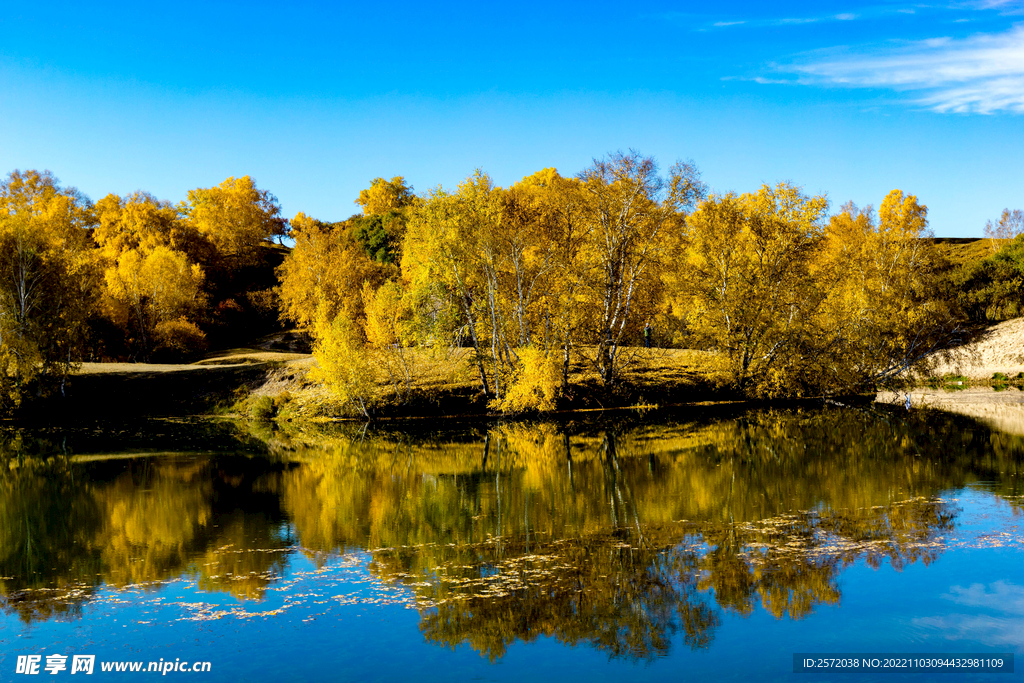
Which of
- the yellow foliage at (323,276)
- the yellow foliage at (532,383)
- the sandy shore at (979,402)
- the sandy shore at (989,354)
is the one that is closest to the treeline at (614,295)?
the yellow foliage at (532,383)

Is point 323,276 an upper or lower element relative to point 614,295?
upper

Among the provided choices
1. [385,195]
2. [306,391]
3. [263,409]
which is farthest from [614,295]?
[385,195]

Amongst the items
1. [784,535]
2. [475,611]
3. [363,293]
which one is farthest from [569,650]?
[363,293]

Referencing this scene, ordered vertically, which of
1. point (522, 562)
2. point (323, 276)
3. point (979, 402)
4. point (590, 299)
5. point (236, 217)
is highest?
point (236, 217)

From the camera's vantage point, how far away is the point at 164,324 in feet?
169

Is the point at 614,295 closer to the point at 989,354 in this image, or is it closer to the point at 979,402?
the point at 979,402

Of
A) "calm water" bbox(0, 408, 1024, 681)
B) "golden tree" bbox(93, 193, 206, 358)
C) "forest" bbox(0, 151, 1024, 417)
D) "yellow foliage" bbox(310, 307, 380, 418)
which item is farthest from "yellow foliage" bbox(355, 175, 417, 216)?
"calm water" bbox(0, 408, 1024, 681)

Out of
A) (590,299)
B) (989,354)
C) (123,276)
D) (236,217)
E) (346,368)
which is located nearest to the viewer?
(346,368)

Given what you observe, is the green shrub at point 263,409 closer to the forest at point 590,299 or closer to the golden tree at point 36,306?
the forest at point 590,299

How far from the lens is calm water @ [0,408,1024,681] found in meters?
9.22

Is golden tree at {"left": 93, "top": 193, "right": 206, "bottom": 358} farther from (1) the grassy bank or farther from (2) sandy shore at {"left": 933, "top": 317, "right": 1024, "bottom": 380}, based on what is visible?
(2) sandy shore at {"left": 933, "top": 317, "right": 1024, "bottom": 380}

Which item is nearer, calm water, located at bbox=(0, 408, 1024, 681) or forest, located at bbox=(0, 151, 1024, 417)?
calm water, located at bbox=(0, 408, 1024, 681)

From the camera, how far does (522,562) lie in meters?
12.4

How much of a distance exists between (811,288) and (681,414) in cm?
1057
